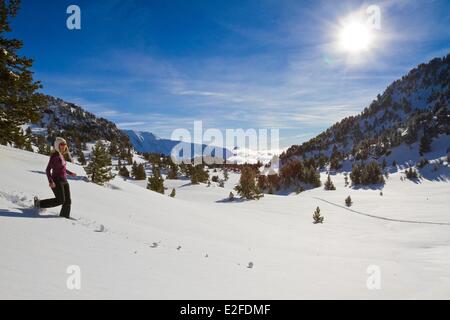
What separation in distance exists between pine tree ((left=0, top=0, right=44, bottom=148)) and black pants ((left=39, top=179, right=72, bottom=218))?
9504mm

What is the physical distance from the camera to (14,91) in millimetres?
16047

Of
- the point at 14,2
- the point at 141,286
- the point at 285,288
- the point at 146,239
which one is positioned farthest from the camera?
the point at 14,2

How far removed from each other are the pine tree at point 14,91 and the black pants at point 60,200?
9.50 metres

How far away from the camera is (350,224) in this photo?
3152 cm

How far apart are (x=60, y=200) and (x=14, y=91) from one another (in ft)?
36.0

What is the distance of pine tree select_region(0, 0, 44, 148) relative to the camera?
15.5 meters

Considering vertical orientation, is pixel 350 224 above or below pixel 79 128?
below

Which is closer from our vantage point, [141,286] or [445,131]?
[141,286]

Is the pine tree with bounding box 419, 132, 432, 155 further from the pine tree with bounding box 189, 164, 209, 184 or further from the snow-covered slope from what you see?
the snow-covered slope

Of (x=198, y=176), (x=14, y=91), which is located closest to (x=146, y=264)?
(x=14, y=91)

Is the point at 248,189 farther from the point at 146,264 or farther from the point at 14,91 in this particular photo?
the point at 146,264

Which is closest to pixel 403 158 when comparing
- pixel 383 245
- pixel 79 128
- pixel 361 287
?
pixel 383 245
